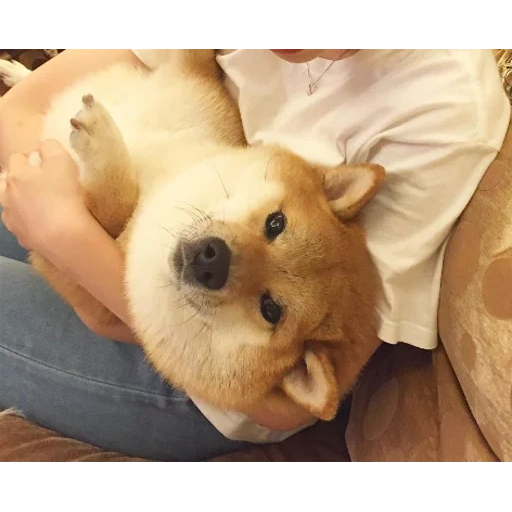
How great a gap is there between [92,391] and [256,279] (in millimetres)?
557

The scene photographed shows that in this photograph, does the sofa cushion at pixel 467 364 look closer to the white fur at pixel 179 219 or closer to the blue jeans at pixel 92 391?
the white fur at pixel 179 219

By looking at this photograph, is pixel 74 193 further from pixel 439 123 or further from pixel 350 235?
pixel 439 123

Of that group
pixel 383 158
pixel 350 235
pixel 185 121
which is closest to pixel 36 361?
pixel 185 121

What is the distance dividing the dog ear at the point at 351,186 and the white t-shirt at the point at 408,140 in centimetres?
4

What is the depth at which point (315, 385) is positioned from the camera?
1.02 m

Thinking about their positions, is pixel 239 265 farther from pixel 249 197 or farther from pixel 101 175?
pixel 101 175

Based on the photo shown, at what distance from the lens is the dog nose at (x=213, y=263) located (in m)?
1.01

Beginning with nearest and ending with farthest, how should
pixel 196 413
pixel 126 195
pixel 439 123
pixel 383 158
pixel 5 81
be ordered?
1. pixel 439 123
2. pixel 383 158
3. pixel 126 195
4. pixel 196 413
5. pixel 5 81

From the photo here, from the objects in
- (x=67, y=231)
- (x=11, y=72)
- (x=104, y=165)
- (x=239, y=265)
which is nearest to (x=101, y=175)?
(x=104, y=165)

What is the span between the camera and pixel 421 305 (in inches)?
41.0

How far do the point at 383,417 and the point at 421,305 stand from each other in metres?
0.28

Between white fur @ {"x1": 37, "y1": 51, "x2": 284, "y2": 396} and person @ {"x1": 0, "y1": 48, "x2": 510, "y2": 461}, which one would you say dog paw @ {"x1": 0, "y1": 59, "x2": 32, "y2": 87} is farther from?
Answer: white fur @ {"x1": 37, "y1": 51, "x2": 284, "y2": 396}

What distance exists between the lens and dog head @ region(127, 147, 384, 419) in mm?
1041

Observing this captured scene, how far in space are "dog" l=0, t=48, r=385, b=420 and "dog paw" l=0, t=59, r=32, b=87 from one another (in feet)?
1.98
